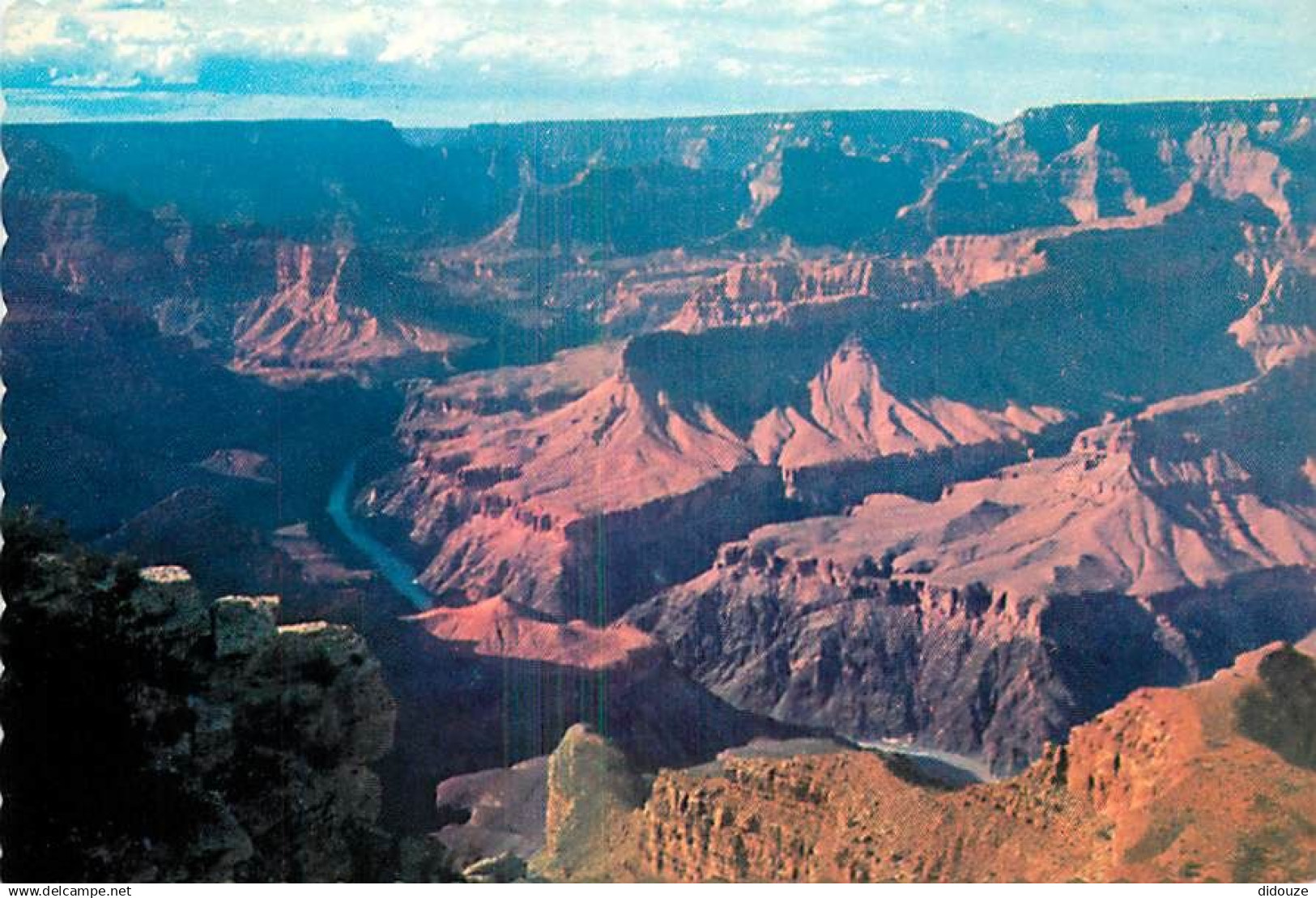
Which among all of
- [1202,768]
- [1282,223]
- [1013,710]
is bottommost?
[1013,710]

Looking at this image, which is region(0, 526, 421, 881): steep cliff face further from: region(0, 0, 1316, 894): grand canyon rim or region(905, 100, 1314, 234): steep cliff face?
region(905, 100, 1314, 234): steep cliff face

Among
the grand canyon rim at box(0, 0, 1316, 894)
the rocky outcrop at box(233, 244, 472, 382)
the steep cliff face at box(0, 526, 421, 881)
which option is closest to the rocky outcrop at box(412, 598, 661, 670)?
the grand canyon rim at box(0, 0, 1316, 894)

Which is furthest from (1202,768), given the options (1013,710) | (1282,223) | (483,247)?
(483,247)

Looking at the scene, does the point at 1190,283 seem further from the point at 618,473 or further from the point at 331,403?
Result: the point at 331,403

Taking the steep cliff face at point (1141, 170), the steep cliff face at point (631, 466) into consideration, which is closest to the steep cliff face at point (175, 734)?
the steep cliff face at point (631, 466)

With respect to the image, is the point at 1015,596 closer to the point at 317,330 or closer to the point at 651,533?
the point at 651,533

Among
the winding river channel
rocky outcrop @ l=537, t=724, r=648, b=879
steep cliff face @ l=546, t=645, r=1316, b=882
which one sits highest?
steep cliff face @ l=546, t=645, r=1316, b=882
